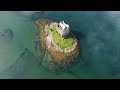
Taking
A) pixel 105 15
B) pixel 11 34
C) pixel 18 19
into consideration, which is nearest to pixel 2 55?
pixel 11 34

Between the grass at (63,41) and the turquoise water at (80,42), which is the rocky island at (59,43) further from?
the turquoise water at (80,42)

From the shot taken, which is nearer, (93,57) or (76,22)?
(93,57)

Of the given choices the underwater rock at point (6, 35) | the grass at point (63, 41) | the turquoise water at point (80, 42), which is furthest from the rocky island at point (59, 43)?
the underwater rock at point (6, 35)

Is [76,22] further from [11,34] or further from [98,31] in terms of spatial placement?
[11,34]

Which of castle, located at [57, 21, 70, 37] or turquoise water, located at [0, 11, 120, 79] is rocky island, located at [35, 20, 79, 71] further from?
turquoise water, located at [0, 11, 120, 79]

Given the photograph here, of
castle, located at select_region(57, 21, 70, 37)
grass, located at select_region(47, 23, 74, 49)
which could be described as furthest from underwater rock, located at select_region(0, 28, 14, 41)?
castle, located at select_region(57, 21, 70, 37)

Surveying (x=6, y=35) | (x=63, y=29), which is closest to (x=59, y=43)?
(x=63, y=29)
